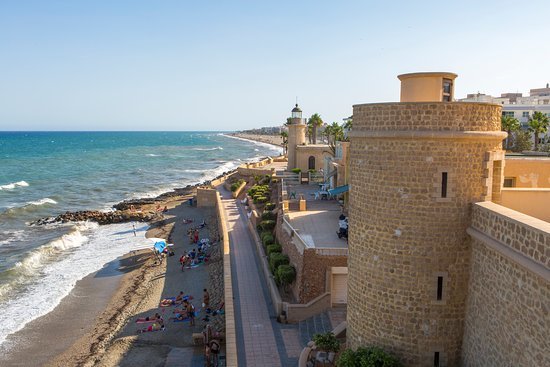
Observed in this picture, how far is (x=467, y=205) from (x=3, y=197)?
5886 centimetres

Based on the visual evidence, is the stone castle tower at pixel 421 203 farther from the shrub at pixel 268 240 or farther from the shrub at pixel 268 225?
the shrub at pixel 268 225

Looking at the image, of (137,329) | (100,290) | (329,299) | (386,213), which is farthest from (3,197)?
(386,213)

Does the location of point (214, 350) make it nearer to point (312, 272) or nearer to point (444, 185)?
point (312, 272)

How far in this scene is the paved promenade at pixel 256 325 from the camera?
15.0 metres

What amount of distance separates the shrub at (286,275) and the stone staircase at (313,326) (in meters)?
2.07

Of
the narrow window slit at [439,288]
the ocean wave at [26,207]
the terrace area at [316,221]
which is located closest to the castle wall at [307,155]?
the terrace area at [316,221]

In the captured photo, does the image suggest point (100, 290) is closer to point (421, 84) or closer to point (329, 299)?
point (329, 299)

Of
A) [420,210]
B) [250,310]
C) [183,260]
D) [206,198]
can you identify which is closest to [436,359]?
[420,210]

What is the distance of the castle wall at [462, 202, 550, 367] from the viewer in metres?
7.25

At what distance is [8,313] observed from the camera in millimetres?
22453

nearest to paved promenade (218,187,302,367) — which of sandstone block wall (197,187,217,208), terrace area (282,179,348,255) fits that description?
terrace area (282,179,348,255)

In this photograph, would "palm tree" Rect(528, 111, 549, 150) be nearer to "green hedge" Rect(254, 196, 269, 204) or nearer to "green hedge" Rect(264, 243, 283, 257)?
"green hedge" Rect(254, 196, 269, 204)

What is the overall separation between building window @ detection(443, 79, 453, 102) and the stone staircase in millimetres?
8859

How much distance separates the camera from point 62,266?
29.5m
